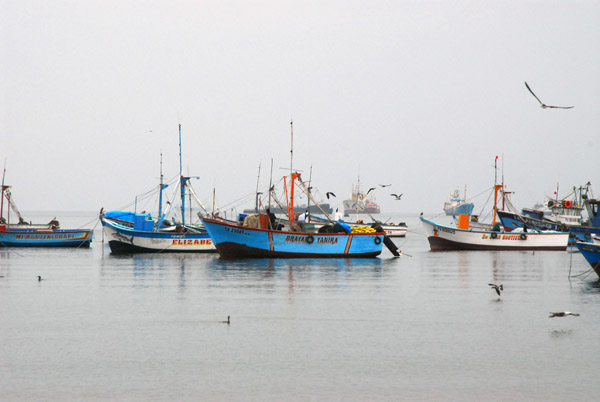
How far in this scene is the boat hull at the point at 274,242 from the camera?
126ft

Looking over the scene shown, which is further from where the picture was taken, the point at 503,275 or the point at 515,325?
the point at 503,275

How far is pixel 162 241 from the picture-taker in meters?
45.5

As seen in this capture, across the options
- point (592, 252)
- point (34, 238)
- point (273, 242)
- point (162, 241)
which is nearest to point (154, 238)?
point (162, 241)

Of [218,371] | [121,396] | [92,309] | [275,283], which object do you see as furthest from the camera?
[275,283]

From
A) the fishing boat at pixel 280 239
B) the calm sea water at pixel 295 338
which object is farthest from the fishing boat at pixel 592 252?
the fishing boat at pixel 280 239

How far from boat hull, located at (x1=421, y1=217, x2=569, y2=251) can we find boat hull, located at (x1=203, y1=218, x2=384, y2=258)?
13294 mm

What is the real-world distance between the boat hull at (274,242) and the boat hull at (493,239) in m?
13.3

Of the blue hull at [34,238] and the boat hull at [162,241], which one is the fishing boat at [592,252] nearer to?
the boat hull at [162,241]

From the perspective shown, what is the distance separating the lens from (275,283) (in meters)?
28.1

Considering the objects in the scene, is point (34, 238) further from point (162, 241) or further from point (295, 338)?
point (295, 338)

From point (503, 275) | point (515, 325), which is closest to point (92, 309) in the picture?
point (515, 325)

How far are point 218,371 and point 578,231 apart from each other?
44.6 meters

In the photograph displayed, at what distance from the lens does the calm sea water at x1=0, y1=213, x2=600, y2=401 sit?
1248 cm

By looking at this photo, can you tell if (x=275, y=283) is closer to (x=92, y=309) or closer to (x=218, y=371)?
(x=92, y=309)
